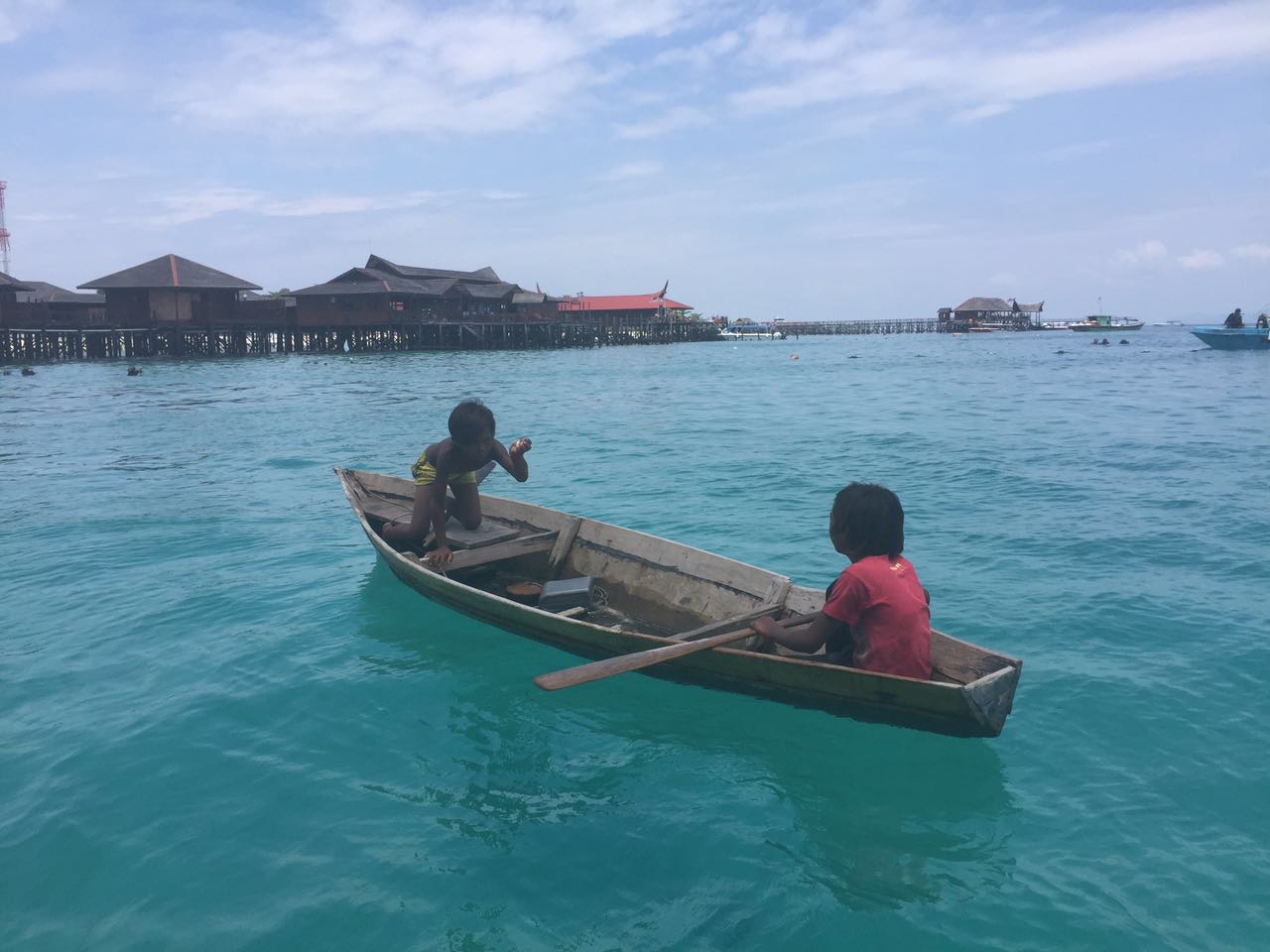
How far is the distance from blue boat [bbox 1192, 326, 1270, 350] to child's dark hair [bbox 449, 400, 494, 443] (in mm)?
45946

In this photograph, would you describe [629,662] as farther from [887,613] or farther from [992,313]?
[992,313]

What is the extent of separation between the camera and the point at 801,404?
83.7 feet

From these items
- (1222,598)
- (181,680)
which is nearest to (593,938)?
(181,680)

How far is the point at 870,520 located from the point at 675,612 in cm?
211

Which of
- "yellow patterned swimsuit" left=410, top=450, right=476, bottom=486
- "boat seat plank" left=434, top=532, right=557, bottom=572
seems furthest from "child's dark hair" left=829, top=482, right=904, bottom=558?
"yellow patterned swimsuit" left=410, top=450, right=476, bottom=486

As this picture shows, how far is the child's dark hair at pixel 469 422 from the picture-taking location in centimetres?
614

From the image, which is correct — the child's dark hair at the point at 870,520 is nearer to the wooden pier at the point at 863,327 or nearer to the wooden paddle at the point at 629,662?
the wooden paddle at the point at 629,662

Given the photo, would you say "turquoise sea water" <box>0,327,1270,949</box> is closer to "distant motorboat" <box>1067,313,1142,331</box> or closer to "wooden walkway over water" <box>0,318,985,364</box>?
"wooden walkway over water" <box>0,318,985,364</box>

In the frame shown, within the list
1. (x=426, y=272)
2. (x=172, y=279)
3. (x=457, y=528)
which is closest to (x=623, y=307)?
(x=426, y=272)

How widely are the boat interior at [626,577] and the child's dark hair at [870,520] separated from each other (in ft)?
2.24

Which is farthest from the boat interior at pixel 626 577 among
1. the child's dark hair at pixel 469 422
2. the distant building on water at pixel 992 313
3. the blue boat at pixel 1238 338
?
the distant building on water at pixel 992 313

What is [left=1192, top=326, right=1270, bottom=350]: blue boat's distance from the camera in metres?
40.3

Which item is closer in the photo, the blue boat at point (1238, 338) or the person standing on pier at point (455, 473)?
the person standing on pier at point (455, 473)

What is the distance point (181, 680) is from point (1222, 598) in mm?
7920
